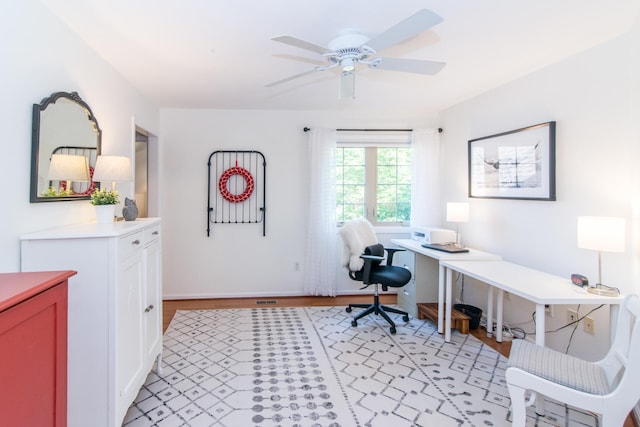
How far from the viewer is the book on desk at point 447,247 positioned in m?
3.17

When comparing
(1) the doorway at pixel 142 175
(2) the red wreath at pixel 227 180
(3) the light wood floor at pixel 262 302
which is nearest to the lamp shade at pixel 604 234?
(3) the light wood floor at pixel 262 302

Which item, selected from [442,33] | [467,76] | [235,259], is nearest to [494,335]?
[467,76]

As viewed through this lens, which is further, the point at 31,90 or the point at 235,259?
the point at 235,259

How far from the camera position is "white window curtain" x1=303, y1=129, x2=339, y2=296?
13.9 feet

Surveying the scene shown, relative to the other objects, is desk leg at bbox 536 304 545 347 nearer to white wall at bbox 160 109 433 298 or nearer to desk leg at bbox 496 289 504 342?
desk leg at bbox 496 289 504 342

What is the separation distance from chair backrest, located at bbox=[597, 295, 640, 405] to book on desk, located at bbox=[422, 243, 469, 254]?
1452 millimetres

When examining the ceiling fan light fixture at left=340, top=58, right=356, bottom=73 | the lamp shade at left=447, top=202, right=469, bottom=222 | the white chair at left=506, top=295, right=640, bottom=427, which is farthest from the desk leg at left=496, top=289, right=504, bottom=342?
the ceiling fan light fixture at left=340, top=58, right=356, bottom=73

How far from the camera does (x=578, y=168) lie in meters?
2.50

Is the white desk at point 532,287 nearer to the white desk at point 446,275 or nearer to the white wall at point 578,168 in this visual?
the white desk at point 446,275

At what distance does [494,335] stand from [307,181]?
2.62 m

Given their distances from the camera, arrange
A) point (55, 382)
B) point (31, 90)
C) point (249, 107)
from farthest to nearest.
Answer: point (249, 107), point (31, 90), point (55, 382)

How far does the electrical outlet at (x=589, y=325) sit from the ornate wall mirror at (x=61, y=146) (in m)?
3.46

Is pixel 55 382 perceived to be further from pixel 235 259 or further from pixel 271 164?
pixel 271 164

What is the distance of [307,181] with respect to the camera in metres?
4.36
